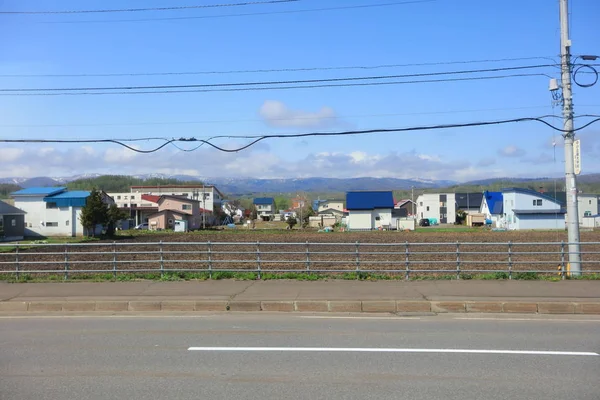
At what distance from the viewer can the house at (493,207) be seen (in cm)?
8644

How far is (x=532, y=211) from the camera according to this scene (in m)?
70.8

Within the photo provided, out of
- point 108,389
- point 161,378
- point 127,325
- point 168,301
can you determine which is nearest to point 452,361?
point 161,378

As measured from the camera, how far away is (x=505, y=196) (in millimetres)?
79062

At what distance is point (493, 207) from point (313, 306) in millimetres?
86913

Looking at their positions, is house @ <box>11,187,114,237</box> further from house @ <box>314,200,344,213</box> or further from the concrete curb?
house @ <box>314,200,344,213</box>

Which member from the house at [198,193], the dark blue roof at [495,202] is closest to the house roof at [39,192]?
the house at [198,193]

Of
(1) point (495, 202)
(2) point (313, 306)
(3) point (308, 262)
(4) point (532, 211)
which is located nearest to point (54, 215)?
(4) point (532, 211)

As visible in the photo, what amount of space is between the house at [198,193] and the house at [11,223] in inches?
1544

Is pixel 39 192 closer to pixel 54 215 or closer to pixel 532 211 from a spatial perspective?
pixel 54 215

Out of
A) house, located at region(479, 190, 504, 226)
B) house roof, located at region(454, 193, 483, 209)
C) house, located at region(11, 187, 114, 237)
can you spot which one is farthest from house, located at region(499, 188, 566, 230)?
house, located at region(11, 187, 114, 237)

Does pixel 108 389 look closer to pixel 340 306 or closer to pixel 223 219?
pixel 340 306

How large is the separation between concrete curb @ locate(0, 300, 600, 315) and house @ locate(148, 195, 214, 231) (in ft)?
250

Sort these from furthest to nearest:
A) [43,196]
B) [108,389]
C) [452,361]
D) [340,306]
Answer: [43,196], [340,306], [452,361], [108,389]

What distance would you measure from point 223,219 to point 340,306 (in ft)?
422
